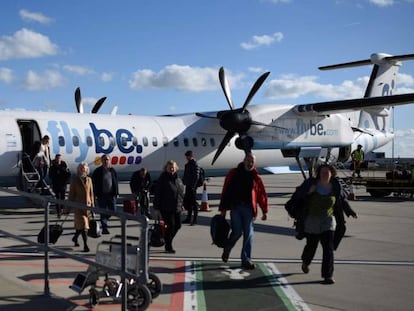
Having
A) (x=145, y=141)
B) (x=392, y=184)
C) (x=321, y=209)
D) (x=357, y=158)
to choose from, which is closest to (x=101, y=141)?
(x=145, y=141)

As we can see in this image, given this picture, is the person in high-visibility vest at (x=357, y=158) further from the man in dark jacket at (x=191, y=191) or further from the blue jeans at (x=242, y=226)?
the blue jeans at (x=242, y=226)

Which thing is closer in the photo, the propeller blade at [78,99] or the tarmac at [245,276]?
the tarmac at [245,276]

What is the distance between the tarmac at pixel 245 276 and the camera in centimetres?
582

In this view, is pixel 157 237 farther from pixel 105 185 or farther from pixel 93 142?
pixel 93 142

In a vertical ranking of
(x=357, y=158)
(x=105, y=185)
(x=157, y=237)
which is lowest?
(x=157, y=237)

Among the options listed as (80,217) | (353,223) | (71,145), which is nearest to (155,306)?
(80,217)

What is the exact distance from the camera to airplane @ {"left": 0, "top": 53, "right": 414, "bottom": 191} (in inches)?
595

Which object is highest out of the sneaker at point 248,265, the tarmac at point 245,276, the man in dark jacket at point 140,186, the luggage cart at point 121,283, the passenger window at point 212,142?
the passenger window at point 212,142

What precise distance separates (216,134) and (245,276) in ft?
43.0

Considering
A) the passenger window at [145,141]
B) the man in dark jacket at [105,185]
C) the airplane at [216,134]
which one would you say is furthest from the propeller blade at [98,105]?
the man in dark jacket at [105,185]

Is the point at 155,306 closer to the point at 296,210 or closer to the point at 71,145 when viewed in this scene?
the point at 296,210

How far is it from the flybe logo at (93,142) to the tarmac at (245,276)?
386cm

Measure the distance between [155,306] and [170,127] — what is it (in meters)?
13.2

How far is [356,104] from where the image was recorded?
770 inches
